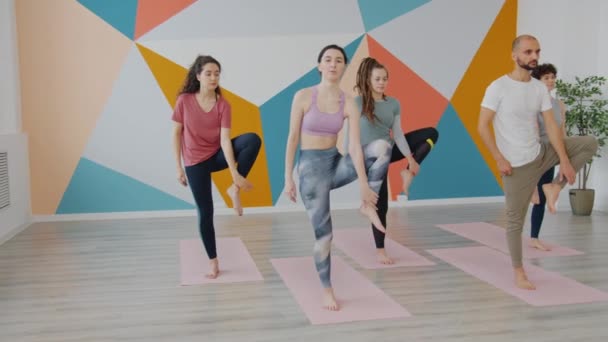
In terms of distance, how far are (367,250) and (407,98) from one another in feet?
8.46

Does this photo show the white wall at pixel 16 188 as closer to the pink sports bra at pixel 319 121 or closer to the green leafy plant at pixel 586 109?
the pink sports bra at pixel 319 121

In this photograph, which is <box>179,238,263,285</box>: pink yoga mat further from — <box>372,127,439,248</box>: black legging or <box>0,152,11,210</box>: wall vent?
<box>0,152,11,210</box>: wall vent

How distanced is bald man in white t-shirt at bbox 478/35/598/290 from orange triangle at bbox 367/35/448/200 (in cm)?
312

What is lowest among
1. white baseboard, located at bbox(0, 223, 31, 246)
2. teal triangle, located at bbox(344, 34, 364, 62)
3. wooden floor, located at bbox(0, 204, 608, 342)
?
wooden floor, located at bbox(0, 204, 608, 342)

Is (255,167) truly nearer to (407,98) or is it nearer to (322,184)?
(407,98)

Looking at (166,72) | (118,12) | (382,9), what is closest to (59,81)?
(118,12)

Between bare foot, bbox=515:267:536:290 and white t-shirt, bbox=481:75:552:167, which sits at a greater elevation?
white t-shirt, bbox=481:75:552:167

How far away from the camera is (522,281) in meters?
3.43

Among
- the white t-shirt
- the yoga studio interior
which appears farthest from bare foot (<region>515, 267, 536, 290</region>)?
the white t-shirt

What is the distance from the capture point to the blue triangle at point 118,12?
587 cm

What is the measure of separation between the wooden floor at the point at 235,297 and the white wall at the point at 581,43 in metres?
1.13

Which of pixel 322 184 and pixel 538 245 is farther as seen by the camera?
pixel 538 245

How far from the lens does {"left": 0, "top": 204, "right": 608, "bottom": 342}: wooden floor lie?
2773 millimetres

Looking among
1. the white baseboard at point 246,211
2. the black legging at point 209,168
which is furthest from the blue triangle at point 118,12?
the black legging at point 209,168
